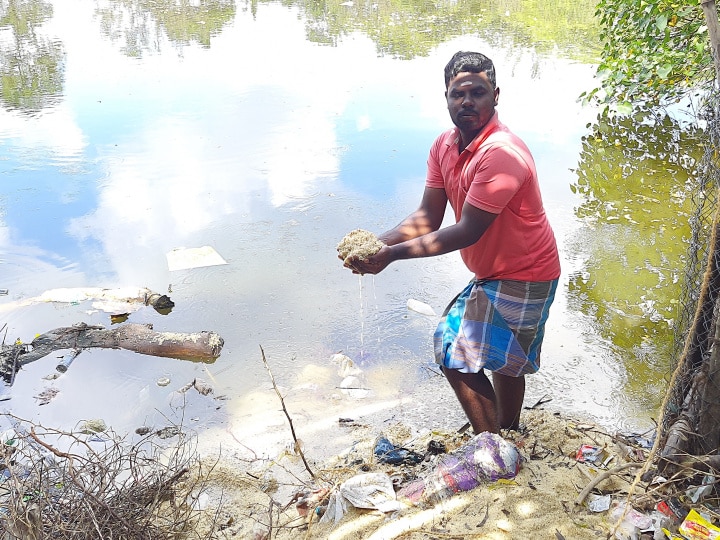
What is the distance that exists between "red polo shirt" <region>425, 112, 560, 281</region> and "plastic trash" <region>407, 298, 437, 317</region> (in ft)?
5.66

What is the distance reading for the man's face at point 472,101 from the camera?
273 cm

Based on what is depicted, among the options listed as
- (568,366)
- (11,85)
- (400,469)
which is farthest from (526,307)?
(11,85)

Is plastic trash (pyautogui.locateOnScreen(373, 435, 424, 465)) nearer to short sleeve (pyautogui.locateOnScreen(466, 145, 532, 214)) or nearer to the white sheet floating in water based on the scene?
short sleeve (pyautogui.locateOnScreen(466, 145, 532, 214))

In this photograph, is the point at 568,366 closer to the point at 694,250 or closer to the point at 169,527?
the point at 694,250

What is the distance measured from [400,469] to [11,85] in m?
8.94

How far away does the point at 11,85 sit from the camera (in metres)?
9.47

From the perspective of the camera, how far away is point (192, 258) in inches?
208

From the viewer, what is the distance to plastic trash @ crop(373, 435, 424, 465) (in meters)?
3.12

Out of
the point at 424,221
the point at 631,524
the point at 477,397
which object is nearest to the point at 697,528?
the point at 631,524

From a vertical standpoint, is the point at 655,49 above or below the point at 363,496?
above

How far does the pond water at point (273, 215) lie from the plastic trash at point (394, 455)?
1.53 ft

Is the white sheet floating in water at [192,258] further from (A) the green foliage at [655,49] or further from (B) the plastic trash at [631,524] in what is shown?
(A) the green foliage at [655,49]

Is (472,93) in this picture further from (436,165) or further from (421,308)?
(421,308)

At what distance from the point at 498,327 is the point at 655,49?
512 centimetres
